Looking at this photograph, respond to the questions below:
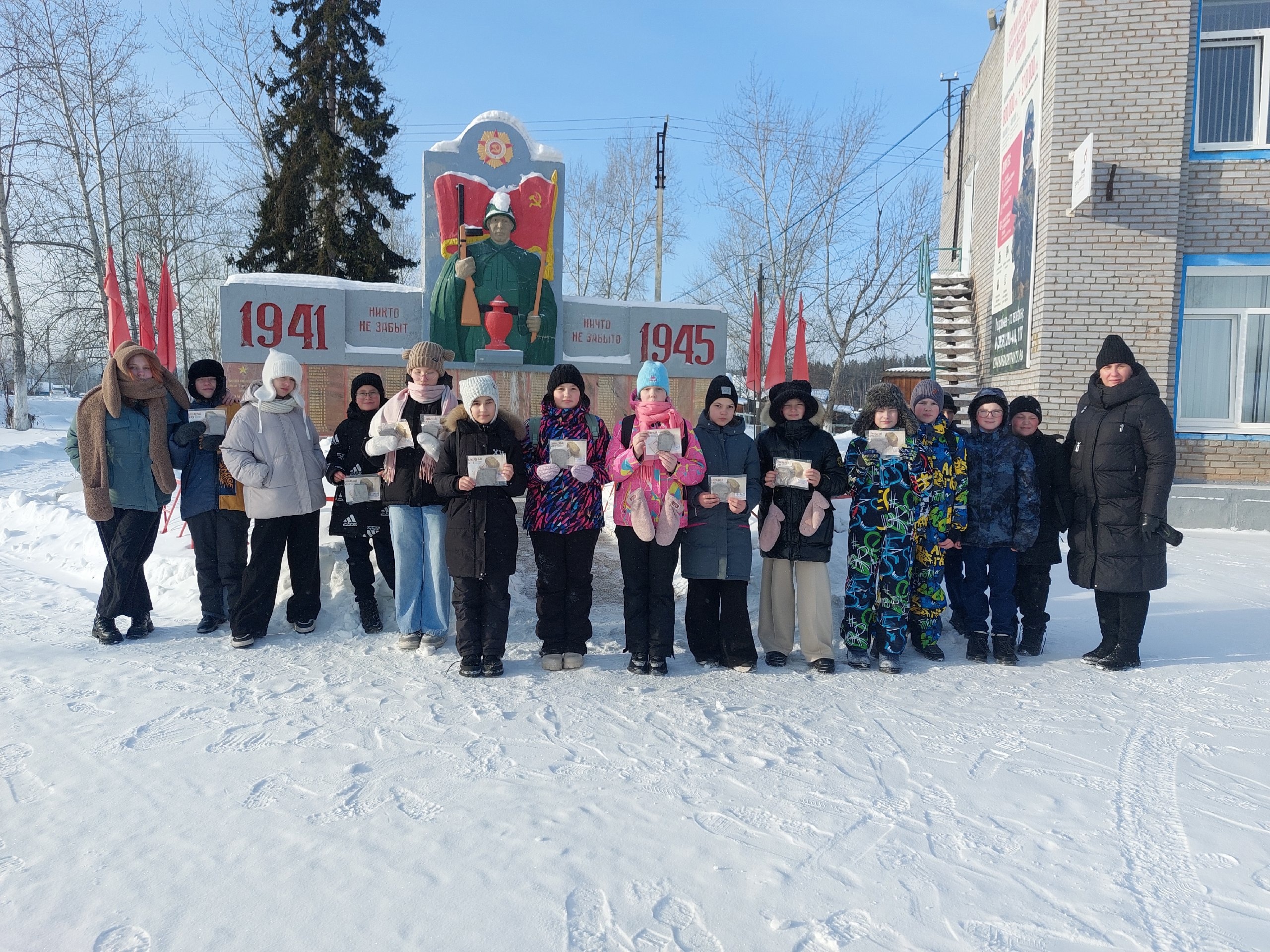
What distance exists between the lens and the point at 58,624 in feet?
16.3

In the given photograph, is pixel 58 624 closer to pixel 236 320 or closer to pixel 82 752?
pixel 82 752

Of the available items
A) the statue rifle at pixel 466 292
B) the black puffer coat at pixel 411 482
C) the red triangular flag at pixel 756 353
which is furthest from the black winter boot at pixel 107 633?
the red triangular flag at pixel 756 353

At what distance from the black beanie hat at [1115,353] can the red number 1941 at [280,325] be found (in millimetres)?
6603

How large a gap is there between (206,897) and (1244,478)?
10521 mm

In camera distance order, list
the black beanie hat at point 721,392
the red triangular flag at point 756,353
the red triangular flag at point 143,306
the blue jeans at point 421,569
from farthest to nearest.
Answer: the red triangular flag at point 756,353 → the red triangular flag at point 143,306 → the blue jeans at point 421,569 → the black beanie hat at point 721,392

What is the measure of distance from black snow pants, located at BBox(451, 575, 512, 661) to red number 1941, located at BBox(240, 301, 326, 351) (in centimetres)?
453

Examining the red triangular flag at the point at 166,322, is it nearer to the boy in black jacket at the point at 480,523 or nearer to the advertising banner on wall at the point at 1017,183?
the boy in black jacket at the point at 480,523

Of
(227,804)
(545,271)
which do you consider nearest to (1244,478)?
(545,271)

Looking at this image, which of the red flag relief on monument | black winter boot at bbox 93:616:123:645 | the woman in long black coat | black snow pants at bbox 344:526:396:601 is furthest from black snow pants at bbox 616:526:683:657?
the red flag relief on monument

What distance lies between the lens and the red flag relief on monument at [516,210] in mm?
7645

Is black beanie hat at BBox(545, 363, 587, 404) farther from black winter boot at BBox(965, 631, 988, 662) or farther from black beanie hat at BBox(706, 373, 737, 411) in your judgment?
black winter boot at BBox(965, 631, 988, 662)

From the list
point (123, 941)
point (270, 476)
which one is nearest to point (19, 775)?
point (123, 941)

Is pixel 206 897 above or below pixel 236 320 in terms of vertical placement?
below

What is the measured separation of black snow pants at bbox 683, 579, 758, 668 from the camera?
4293mm
